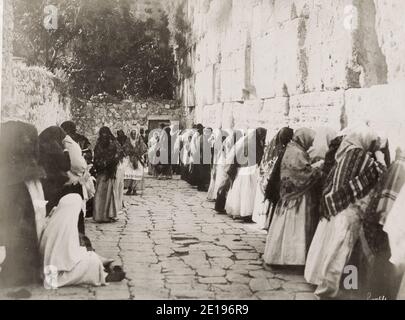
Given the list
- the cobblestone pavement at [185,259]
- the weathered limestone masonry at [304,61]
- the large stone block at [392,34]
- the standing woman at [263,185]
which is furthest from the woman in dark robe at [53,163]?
the large stone block at [392,34]

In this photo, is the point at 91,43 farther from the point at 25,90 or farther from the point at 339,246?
the point at 339,246

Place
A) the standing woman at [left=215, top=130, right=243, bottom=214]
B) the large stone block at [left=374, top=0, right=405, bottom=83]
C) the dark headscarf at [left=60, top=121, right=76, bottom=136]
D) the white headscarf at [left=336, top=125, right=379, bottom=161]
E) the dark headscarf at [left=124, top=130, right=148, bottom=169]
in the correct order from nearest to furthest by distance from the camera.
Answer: the white headscarf at [left=336, top=125, right=379, bottom=161]
the large stone block at [left=374, top=0, right=405, bottom=83]
the dark headscarf at [left=60, top=121, right=76, bottom=136]
the standing woman at [left=215, top=130, right=243, bottom=214]
the dark headscarf at [left=124, top=130, right=148, bottom=169]

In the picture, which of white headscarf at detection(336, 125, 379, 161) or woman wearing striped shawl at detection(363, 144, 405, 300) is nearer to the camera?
woman wearing striped shawl at detection(363, 144, 405, 300)

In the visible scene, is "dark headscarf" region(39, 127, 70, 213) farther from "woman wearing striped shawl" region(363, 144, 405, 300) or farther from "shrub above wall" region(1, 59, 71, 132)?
"woman wearing striped shawl" region(363, 144, 405, 300)

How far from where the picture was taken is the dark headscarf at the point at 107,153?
768 centimetres

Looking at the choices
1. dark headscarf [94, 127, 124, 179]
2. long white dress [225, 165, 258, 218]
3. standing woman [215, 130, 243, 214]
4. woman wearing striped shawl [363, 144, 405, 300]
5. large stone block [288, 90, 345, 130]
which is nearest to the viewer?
woman wearing striped shawl [363, 144, 405, 300]

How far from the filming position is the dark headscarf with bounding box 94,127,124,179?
7.68m

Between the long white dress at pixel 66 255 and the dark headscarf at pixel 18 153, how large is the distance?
426 millimetres

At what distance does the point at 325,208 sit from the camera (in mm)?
4859

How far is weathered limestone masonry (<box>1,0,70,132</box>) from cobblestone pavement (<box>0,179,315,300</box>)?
1.61 meters

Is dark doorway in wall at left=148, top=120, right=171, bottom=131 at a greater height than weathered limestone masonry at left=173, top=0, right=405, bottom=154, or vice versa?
weathered limestone masonry at left=173, top=0, right=405, bottom=154
